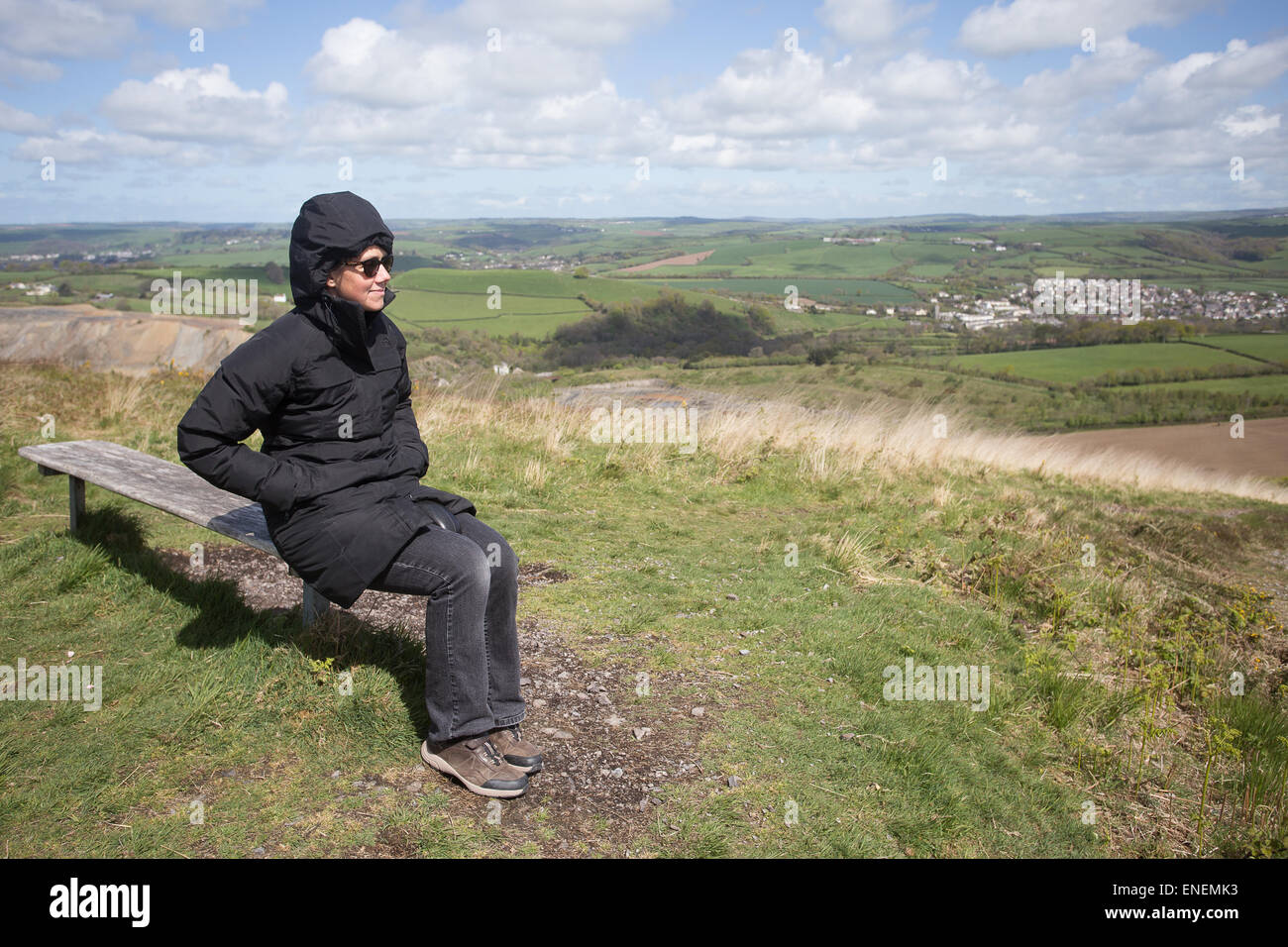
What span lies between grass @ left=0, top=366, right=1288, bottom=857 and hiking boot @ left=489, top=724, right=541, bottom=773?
0.79ft

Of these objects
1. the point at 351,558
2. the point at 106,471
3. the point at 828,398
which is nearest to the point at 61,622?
the point at 106,471

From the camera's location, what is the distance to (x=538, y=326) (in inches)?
1363

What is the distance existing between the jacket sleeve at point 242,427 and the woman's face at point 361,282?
1.11 ft

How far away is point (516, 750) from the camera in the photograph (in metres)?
3.25

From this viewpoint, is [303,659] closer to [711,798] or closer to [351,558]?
[351,558]

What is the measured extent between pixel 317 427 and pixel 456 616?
94 cm

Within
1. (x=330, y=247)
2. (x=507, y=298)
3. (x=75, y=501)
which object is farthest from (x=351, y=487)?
(x=507, y=298)

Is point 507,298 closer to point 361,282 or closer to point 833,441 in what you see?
point 833,441

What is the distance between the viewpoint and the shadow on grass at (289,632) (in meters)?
3.72

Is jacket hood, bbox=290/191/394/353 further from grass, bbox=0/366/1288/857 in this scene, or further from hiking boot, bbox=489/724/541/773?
hiking boot, bbox=489/724/541/773

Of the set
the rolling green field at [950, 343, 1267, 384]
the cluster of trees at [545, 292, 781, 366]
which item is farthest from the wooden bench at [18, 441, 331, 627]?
the rolling green field at [950, 343, 1267, 384]

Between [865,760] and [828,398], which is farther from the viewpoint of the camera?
[828,398]

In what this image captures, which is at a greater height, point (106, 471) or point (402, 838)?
point (106, 471)
